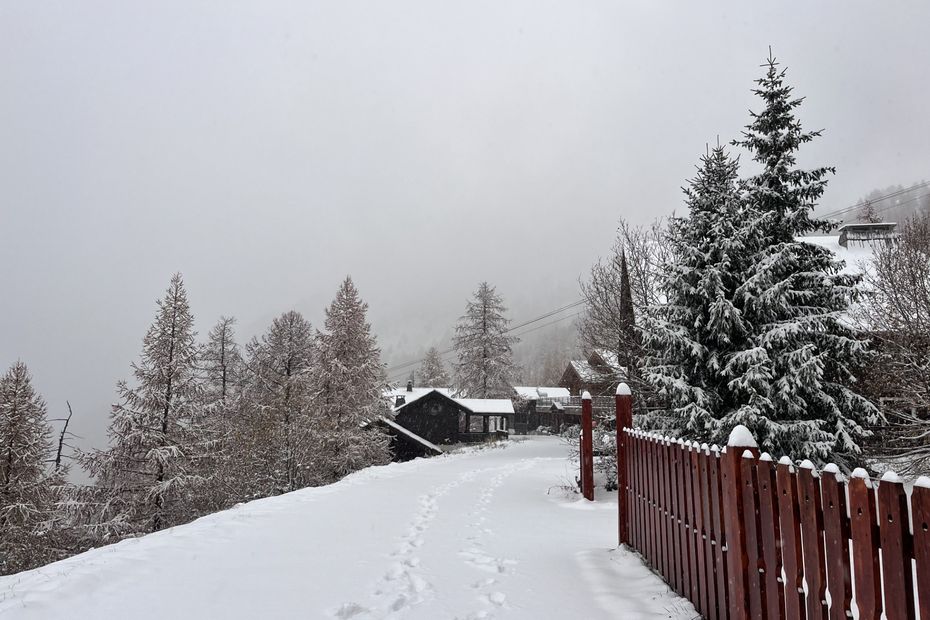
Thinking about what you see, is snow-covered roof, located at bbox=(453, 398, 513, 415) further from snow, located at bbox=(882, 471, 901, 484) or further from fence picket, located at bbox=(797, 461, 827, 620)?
snow, located at bbox=(882, 471, 901, 484)

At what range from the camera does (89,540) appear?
20.5m

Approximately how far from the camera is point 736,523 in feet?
11.9

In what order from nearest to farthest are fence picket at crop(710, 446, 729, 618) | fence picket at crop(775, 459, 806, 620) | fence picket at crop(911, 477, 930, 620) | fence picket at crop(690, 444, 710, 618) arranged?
fence picket at crop(911, 477, 930, 620) < fence picket at crop(775, 459, 806, 620) < fence picket at crop(710, 446, 729, 618) < fence picket at crop(690, 444, 710, 618)

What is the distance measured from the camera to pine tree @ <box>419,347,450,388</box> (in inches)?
2854

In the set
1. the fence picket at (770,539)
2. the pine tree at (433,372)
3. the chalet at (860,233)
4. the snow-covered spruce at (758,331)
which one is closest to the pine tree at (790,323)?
the snow-covered spruce at (758,331)

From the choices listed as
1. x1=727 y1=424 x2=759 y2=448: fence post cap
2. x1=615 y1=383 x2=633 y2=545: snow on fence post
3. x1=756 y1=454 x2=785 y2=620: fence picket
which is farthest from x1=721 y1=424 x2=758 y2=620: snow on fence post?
x1=615 y1=383 x2=633 y2=545: snow on fence post

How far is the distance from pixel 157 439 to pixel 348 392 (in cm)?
991

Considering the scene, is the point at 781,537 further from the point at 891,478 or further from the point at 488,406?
the point at 488,406

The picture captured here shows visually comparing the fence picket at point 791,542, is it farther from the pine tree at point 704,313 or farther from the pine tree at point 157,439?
the pine tree at point 157,439

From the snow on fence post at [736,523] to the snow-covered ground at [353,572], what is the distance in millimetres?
784

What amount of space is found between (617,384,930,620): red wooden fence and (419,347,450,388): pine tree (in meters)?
67.1

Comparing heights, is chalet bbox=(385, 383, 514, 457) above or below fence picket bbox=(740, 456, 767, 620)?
below

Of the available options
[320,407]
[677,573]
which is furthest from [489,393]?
[677,573]

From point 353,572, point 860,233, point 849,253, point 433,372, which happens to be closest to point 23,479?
point 353,572
